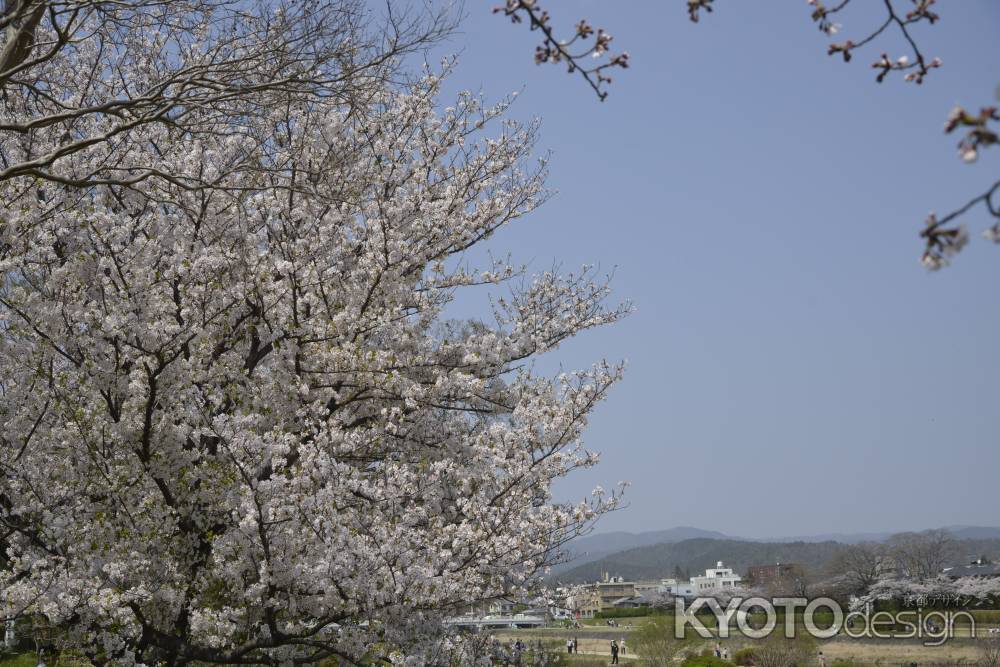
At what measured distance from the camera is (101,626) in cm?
702

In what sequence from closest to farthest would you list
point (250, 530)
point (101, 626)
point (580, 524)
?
point (250, 530)
point (101, 626)
point (580, 524)

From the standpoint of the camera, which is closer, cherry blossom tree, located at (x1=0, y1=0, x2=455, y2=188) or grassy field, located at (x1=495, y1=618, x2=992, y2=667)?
cherry blossom tree, located at (x1=0, y1=0, x2=455, y2=188)

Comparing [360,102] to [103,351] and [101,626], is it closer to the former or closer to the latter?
[103,351]

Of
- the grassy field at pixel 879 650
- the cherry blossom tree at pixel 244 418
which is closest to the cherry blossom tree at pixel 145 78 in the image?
the cherry blossom tree at pixel 244 418

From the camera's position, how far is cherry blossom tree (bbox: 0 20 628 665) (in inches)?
259

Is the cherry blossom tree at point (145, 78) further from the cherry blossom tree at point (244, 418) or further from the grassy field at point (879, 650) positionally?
the grassy field at point (879, 650)

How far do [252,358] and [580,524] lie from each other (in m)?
3.39

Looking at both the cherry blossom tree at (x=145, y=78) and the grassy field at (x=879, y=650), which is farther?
the grassy field at (x=879, y=650)

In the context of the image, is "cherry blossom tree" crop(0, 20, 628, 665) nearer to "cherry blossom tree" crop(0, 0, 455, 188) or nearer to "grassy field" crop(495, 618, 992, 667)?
"cherry blossom tree" crop(0, 0, 455, 188)

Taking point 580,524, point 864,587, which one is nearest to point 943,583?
point 864,587

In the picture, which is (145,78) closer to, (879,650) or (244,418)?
(244,418)

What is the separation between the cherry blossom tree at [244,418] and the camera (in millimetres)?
6582

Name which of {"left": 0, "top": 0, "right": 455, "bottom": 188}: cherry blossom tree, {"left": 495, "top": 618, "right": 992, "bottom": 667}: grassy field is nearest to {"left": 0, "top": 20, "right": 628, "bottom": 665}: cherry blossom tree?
{"left": 0, "top": 0, "right": 455, "bottom": 188}: cherry blossom tree

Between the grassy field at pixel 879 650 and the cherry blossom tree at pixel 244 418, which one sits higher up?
the cherry blossom tree at pixel 244 418
